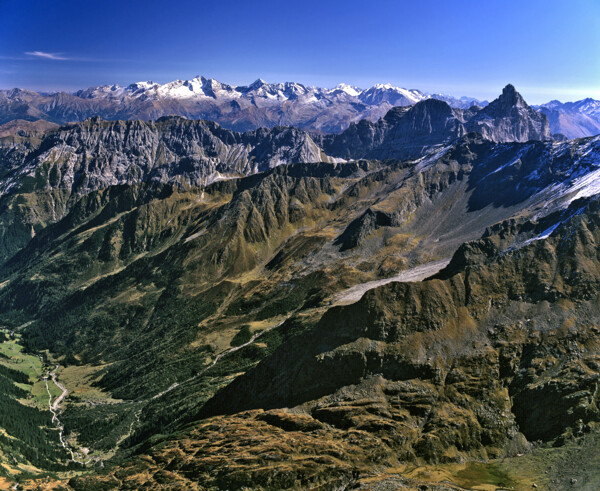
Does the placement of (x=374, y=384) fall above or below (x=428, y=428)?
above

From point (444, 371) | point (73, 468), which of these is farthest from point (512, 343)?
point (73, 468)

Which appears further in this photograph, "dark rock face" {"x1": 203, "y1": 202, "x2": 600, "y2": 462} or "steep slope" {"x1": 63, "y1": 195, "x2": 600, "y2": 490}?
"dark rock face" {"x1": 203, "y1": 202, "x2": 600, "y2": 462}

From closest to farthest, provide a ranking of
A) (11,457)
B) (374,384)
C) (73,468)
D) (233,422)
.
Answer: (374,384), (233,422), (11,457), (73,468)

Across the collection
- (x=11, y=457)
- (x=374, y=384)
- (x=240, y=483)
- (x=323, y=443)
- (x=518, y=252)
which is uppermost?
(x=518, y=252)

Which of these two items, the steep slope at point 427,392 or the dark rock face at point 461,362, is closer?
the steep slope at point 427,392

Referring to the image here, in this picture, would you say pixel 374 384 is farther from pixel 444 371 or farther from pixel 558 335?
pixel 558 335

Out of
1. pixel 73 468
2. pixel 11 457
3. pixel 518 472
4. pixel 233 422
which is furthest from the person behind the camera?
pixel 73 468

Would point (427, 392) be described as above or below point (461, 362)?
below

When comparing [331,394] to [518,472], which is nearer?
[518,472]

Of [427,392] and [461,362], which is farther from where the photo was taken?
[461,362]

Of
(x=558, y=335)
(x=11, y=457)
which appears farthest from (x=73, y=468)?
(x=558, y=335)
